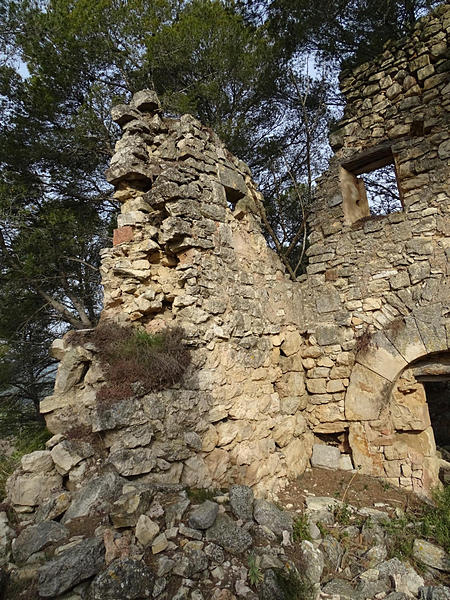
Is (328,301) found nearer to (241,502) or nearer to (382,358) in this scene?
(382,358)

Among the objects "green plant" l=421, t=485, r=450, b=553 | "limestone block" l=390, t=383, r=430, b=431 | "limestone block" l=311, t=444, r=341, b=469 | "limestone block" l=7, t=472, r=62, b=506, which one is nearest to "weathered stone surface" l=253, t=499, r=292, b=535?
"green plant" l=421, t=485, r=450, b=553

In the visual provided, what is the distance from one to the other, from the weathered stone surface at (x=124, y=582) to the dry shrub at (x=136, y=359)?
106 cm

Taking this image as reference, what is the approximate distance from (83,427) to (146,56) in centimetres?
709

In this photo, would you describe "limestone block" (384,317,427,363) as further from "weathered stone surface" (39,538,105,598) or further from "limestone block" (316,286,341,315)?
"weathered stone surface" (39,538,105,598)

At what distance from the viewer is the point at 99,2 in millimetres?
6434

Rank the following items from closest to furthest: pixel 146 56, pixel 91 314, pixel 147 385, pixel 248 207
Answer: pixel 147 385 < pixel 248 207 < pixel 146 56 < pixel 91 314

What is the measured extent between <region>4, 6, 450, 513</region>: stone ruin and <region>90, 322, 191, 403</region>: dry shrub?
0.08 meters

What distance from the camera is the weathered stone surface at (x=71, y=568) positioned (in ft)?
5.65

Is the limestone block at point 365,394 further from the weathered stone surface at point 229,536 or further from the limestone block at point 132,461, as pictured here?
the limestone block at point 132,461


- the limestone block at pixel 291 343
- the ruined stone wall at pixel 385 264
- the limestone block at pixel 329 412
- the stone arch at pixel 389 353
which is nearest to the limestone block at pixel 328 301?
the ruined stone wall at pixel 385 264

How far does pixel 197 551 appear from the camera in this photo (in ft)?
6.77

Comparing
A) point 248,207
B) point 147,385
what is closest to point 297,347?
point 248,207

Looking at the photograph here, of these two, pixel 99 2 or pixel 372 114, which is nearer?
pixel 372 114

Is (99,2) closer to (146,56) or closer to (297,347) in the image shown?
(146,56)
